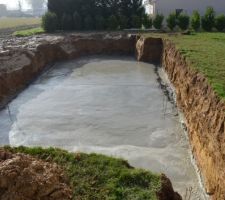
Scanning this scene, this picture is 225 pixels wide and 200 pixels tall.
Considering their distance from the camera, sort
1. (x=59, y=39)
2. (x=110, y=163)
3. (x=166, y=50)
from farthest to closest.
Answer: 1. (x=59, y=39)
2. (x=166, y=50)
3. (x=110, y=163)

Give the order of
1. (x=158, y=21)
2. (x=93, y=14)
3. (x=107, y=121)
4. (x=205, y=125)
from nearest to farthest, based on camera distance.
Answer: (x=205, y=125)
(x=107, y=121)
(x=158, y=21)
(x=93, y=14)

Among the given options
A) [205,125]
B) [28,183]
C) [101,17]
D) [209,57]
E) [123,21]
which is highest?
[101,17]

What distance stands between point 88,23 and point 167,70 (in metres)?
13.2

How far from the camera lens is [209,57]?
1409 centimetres

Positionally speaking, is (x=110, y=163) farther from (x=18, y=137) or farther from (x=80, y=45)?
(x=80, y=45)

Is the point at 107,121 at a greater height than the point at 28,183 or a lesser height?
lesser

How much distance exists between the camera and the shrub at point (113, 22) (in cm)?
2916

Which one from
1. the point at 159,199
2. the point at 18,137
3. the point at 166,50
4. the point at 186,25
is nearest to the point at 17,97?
the point at 18,137

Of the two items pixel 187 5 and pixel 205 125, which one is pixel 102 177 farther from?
pixel 187 5

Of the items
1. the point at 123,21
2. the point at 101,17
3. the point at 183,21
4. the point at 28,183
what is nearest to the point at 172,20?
the point at 183,21

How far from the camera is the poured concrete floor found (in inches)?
408

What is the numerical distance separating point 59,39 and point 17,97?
393 inches

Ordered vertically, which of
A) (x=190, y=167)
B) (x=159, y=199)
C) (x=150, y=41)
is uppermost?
(x=150, y=41)

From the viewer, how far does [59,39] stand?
25.1 metres
